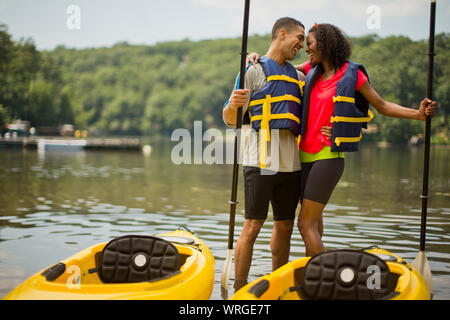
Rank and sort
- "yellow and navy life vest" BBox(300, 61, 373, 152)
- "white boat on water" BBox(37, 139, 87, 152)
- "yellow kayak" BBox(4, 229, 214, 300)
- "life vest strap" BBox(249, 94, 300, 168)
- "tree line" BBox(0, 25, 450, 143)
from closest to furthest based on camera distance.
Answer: "yellow kayak" BBox(4, 229, 214, 300) → "yellow and navy life vest" BBox(300, 61, 373, 152) → "life vest strap" BBox(249, 94, 300, 168) → "white boat on water" BBox(37, 139, 87, 152) → "tree line" BBox(0, 25, 450, 143)

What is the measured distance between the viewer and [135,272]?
3.63m

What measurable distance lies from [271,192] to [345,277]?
3.65 ft

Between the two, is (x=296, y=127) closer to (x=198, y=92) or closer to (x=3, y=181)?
(x=3, y=181)

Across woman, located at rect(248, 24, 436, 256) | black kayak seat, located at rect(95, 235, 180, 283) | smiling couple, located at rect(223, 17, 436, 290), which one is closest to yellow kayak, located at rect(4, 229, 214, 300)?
black kayak seat, located at rect(95, 235, 180, 283)

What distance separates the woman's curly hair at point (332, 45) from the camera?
4102 millimetres

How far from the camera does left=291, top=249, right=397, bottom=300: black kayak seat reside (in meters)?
3.24

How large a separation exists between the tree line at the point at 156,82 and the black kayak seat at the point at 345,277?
2238 millimetres

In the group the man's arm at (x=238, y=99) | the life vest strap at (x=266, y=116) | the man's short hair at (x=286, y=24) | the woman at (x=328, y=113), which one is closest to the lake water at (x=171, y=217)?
the woman at (x=328, y=113)

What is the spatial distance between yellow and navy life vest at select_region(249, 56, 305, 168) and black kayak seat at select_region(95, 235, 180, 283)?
1.06 m

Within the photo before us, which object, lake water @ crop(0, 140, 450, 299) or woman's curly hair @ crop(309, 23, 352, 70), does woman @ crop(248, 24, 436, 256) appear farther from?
lake water @ crop(0, 140, 450, 299)

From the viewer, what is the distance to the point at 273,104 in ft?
13.5

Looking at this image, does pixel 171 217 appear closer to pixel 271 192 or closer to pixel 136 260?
pixel 271 192
